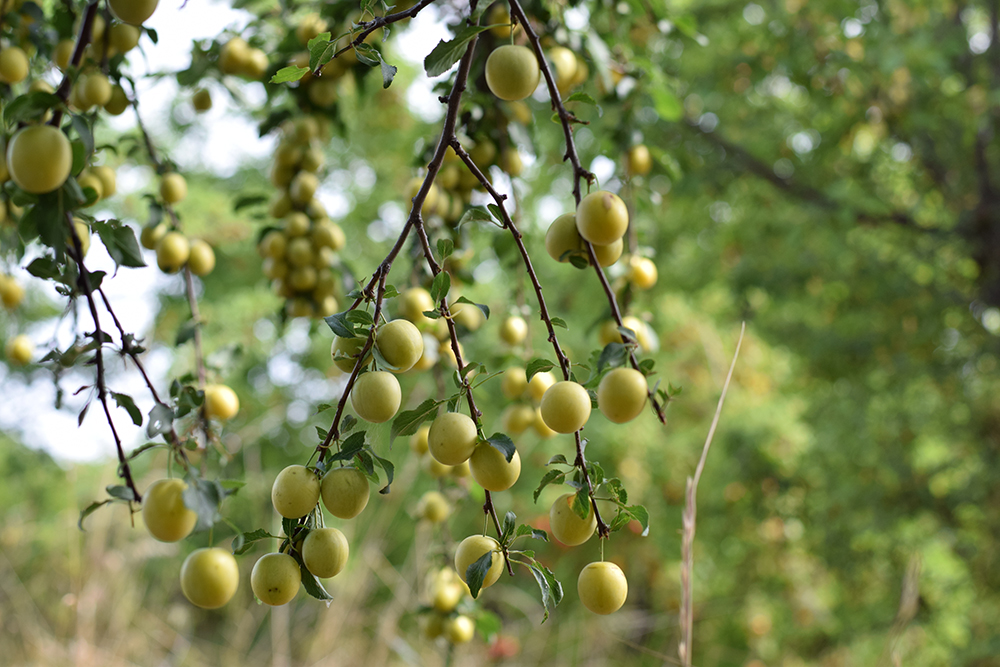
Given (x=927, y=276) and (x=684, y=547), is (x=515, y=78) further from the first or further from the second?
(x=927, y=276)

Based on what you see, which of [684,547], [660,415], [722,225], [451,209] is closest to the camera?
[660,415]

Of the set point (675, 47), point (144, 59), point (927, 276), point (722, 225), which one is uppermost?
point (144, 59)

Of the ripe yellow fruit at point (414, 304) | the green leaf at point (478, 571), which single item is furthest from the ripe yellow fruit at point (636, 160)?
the green leaf at point (478, 571)

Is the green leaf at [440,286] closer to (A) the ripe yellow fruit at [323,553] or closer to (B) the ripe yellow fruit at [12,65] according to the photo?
(A) the ripe yellow fruit at [323,553]

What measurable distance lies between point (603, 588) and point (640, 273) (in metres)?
0.31

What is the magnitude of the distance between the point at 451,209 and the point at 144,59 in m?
0.33

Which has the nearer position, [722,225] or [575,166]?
[575,166]

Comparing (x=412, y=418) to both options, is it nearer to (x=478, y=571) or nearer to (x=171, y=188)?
(x=478, y=571)

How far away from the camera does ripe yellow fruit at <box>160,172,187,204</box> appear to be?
2.30ft

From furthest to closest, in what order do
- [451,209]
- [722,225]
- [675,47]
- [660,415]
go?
[722,225] < [675,47] < [451,209] < [660,415]

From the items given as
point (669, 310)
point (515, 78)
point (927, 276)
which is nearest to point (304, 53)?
point (515, 78)

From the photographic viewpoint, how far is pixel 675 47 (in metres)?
2.07

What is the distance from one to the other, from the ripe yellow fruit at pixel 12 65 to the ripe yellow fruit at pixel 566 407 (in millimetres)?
509

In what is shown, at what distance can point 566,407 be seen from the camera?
1.23 ft
